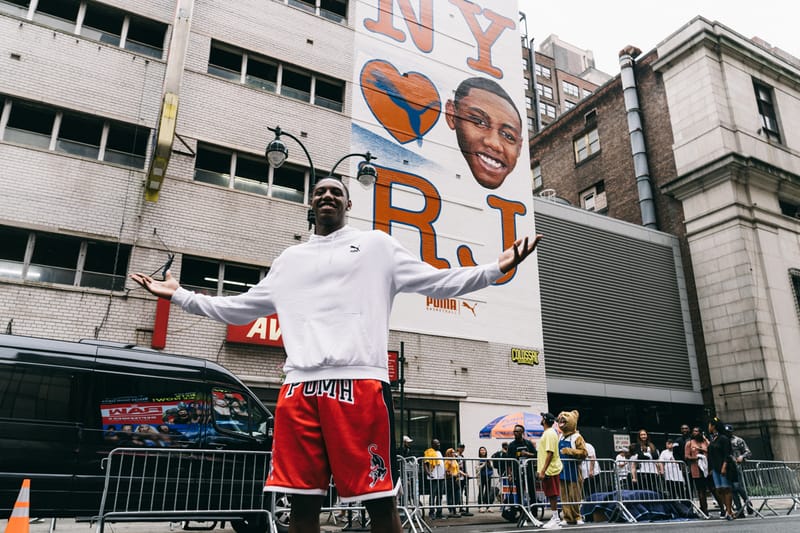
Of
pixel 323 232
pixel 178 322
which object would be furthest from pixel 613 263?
pixel 323 232

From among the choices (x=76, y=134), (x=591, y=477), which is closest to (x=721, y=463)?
(x=591, y=477)

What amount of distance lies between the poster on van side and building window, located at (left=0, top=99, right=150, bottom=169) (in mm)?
9050

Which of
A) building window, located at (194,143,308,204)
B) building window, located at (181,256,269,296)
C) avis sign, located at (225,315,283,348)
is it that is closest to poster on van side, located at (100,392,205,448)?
avis sign, located at (225,315,283,348)

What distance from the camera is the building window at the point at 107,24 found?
53.6ft

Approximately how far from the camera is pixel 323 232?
285cm

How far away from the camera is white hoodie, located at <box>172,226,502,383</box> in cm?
251

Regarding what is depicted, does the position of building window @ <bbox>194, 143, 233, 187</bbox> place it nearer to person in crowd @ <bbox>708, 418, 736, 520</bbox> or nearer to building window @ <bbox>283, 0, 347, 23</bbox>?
building window @ <bbox>283, 0, 347, 23</bbox>

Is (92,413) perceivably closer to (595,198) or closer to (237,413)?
(237,413)

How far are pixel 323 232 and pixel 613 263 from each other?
76.6 feet

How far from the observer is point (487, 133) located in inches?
898

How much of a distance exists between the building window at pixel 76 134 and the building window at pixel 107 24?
2511 millimetres

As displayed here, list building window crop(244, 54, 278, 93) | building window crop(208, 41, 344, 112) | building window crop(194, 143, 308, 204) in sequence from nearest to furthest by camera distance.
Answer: building window crop(194, 143, 308, 204) → building window crop(208, 41, 344, 112) → building window crop(244, 54, 278, 93)

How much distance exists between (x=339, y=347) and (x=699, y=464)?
11799 millimetres

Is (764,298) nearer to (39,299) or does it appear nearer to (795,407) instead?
(795,407)
